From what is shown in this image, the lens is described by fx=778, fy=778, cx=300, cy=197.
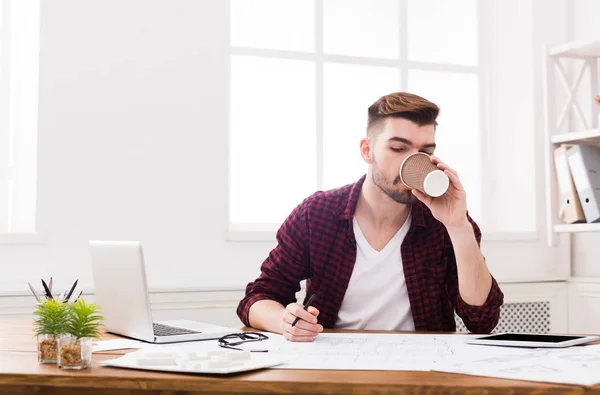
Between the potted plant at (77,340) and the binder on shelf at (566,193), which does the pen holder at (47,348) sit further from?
the binder on shelf at (566,193)

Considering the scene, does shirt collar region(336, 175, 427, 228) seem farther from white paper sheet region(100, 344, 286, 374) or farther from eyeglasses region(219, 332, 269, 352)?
white paper sheet region(100, 344, 286, 374)

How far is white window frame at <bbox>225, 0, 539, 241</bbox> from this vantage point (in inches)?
119

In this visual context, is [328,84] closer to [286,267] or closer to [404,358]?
[286,267]

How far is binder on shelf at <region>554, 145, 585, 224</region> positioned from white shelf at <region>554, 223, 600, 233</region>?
0.02 meters

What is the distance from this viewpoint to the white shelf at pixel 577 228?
2811 millimetres

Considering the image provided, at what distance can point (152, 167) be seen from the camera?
273 cm

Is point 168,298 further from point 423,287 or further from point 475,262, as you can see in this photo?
point 475,262

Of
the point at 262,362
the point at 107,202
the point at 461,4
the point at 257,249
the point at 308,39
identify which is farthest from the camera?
the point at 461,4

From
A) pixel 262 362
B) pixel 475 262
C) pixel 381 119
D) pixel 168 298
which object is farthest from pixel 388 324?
pixel 168 298

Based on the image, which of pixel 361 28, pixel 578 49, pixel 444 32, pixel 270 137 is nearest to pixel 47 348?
pixel 270 137

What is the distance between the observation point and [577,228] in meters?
2.90

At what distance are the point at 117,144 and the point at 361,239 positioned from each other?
Answer: 103 centimetres

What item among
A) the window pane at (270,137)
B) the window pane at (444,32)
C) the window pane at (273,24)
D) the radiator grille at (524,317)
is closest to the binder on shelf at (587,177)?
the radiator grille at (524,317)

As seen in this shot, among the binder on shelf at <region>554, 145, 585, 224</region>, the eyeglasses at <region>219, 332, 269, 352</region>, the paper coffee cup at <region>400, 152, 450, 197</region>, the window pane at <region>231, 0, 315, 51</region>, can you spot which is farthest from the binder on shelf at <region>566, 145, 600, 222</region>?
the eyeglasses at <region>219, 332, 269, 352</region>
